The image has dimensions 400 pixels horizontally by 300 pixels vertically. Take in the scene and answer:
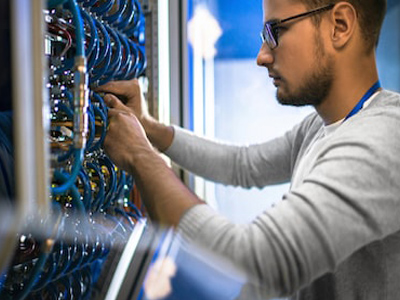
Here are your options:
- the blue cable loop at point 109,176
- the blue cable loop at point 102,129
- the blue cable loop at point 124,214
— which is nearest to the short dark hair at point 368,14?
the blue cable loop at point 102,129

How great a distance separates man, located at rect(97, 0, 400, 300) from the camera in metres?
0.95

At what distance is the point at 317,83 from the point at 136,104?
635mm

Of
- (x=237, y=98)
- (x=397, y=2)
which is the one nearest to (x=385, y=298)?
(x=237, y=98)

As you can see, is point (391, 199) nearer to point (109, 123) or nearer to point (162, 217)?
point (162, 217)

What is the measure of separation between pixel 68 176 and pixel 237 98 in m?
1.49

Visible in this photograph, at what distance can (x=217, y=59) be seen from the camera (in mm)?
2316

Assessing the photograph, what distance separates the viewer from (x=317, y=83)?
4.20 feet

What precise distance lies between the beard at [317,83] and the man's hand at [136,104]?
0.51m

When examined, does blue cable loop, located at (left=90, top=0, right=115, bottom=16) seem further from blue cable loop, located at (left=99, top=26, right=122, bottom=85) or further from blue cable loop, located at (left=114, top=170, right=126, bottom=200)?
blue cable loop, located at (left=114, top=170, right=126, bottom=200)

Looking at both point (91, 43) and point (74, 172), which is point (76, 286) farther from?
point (91, 43)

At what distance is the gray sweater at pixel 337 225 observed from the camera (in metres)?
0.95

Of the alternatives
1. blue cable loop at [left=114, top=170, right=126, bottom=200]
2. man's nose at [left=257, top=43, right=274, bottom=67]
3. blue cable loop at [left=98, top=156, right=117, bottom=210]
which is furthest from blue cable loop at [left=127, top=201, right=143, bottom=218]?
man's nose at [left=257, top=43, right=274, bottom=67]

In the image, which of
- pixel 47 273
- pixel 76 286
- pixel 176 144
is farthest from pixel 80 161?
pixel 176 144

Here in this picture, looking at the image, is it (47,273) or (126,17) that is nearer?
(47,273)
